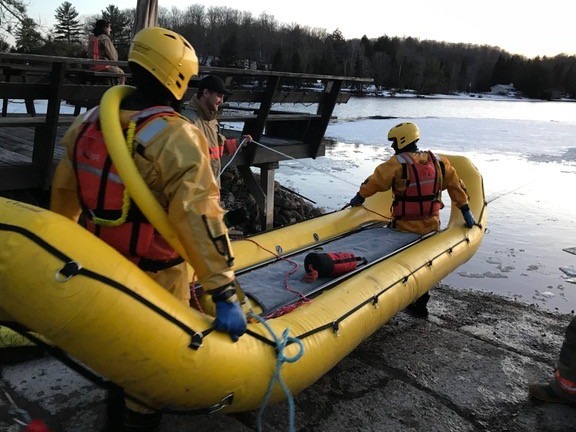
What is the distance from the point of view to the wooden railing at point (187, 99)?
373cm

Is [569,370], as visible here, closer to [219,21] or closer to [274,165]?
[274,165]

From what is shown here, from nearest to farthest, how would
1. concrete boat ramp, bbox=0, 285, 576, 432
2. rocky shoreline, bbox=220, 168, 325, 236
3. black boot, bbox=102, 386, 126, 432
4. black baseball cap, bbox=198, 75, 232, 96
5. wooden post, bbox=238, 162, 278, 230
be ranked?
black boot, bbox=102, 386, 126, 432 < concrete boat ramp, bbox=0, 285, 576, 432 < black baseball cap, bbox=198, 75, 232, 96 < wooden post, bbox=238, 162, 278, 230 < rocky shoreline, bbox=220, 168, 325, 236

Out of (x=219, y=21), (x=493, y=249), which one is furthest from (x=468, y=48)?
(x=493, y=249)

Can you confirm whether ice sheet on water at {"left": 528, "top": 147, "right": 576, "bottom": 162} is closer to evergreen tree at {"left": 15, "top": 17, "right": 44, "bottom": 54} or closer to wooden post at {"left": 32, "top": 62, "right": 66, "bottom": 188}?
wooden post at {"left": 32, "top": 62, "right": 66, "bottom": 188}

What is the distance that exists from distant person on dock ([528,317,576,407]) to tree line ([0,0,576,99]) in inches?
1944

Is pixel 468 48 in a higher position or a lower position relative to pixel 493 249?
higher

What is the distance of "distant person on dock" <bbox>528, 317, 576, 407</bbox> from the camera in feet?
9.80

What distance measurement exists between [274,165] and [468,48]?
111770 mm

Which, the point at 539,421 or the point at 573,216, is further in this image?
the point at 573,216

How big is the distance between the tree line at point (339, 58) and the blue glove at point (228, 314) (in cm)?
4958

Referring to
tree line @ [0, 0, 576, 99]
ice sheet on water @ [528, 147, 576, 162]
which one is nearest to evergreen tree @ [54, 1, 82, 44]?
tree line @ [0, 0, 576, 99]

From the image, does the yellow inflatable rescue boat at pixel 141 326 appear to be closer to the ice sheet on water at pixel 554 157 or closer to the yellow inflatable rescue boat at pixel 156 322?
the yellow inflatable rescue boat at pixel 156 322

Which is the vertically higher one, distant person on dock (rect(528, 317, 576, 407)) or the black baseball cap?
the black baseball cap

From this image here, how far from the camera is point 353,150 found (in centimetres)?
1485
